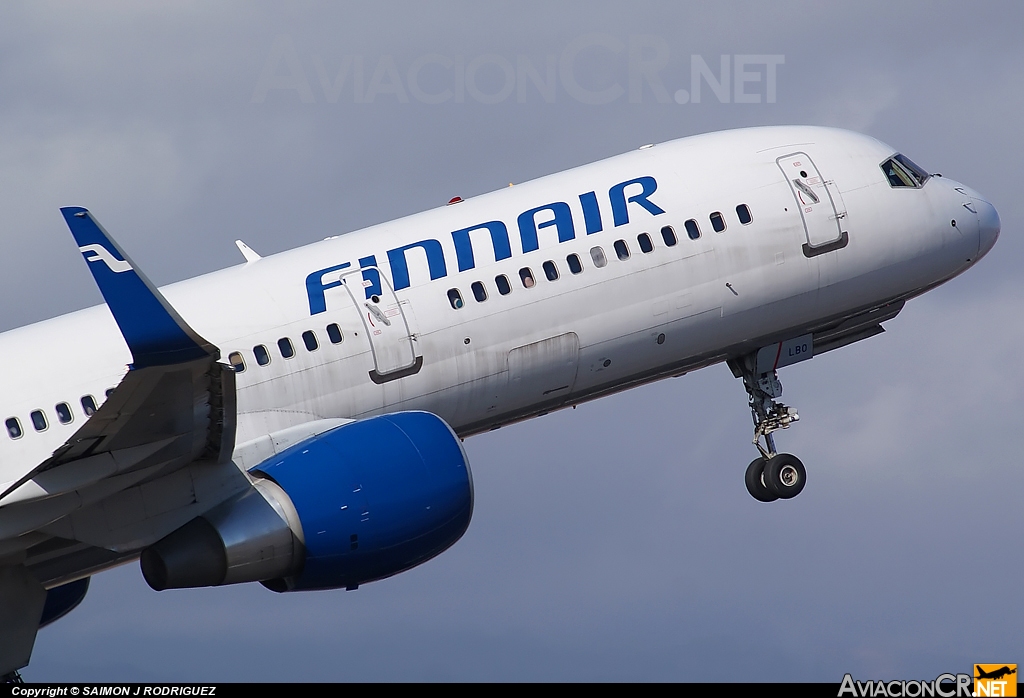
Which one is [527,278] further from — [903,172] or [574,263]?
[903,172]

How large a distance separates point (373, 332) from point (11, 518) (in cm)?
544

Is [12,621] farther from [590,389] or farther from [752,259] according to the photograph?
[752,259]

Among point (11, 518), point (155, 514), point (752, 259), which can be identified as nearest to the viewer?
point (11, 518)

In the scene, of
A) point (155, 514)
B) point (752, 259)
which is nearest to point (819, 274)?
point (752, 259)

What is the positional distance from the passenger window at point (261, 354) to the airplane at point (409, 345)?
1.0 inches

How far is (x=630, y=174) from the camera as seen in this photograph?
24.9 metres

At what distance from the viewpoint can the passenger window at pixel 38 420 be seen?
2141cm

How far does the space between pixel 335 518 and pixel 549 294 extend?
16.4 ft

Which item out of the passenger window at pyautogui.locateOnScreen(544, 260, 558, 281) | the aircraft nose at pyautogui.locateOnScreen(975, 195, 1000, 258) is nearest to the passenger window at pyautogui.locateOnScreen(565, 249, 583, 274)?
the passenger window at pyautogui.locateOnScreen(544, 260, 558, 281)

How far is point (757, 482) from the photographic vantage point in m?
26.5

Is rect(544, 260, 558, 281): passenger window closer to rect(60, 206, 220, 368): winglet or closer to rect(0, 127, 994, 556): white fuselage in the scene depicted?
rect(0, 127, 994, 556): white fuselage

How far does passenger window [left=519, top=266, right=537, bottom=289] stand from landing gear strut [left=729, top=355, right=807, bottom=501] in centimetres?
473

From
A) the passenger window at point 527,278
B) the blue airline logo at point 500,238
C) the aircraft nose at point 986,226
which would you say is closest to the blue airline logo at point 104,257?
the blue airline logo at point 500,238

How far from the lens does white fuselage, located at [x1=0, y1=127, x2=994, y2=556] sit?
73.1 ft
